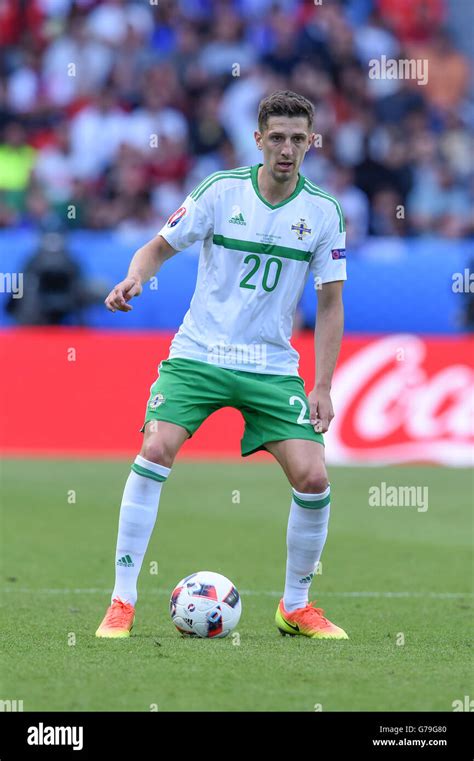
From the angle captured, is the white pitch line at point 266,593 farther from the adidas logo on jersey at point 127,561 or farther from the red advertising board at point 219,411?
the red advertising board at point 219,411

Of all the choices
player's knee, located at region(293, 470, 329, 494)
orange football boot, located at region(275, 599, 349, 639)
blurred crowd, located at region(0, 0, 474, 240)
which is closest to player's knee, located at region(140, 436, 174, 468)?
player's knee, located at region(293, 470, 329, 494)

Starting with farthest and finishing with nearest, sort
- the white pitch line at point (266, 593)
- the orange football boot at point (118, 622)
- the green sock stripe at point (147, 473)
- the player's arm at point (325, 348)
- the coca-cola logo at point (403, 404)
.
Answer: the coca-cola logo at point (403, 404), the white pitch line at point (266, 593), the player's arm at point (325, 348), the green sock stripe at point (147, 473), the orange football boot at point (118, 622)

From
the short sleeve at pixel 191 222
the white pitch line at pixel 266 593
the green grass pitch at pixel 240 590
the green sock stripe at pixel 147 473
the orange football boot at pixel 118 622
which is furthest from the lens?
the white pitch line at pixel 266 593

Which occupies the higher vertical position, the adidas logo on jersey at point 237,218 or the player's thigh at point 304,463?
the adidas logo on jersey at point 237,218

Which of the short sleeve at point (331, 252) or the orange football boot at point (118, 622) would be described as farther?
the short sleeve at point (331, 252)

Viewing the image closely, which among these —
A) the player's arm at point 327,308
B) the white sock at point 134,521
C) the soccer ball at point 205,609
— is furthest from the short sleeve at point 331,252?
the soccer ball at point 205,609

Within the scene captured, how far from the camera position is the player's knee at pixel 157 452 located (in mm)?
6469

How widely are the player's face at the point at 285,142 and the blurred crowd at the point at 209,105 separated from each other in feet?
35.3

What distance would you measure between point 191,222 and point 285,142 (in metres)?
0.58

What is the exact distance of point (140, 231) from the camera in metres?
Result: 17.1

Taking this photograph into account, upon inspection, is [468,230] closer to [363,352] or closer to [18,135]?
[363,352]

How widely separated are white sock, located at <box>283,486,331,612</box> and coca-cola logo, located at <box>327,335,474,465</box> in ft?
24.8

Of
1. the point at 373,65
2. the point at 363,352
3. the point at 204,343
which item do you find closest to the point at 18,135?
the point at 373,65

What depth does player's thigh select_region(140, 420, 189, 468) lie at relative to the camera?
648 centimetres
